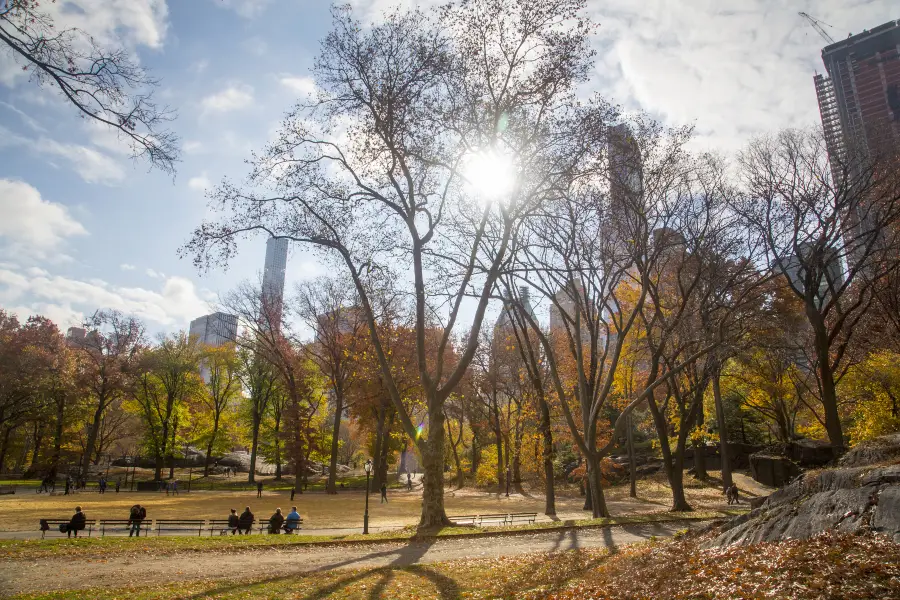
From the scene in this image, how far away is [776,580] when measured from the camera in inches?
243

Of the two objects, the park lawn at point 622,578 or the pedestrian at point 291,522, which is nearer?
the park lawn at point 622,578

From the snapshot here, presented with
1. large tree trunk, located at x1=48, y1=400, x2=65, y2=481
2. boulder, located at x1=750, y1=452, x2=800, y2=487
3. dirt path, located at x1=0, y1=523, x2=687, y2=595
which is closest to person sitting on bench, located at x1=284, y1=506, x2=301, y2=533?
dirt path, located at x1=0, y1=523, x2=687, y2=595

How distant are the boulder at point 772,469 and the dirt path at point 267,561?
64.0 feet

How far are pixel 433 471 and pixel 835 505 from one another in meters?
10.9

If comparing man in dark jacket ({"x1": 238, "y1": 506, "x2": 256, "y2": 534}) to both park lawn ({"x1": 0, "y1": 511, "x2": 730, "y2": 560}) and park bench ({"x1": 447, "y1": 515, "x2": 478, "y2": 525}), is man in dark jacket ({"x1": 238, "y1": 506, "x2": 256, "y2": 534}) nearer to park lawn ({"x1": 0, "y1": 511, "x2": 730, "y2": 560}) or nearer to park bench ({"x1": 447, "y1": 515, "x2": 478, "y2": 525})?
park lawn ({"x1": 0, "y1": 511, "x2": 730, "y2": 560})

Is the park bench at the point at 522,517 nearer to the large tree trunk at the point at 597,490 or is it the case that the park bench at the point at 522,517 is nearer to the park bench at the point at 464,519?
the park bench at the point at 464,519

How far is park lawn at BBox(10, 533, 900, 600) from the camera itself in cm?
595

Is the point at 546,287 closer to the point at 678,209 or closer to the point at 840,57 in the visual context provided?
the point at 678,209

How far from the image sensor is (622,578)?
28.0 ft

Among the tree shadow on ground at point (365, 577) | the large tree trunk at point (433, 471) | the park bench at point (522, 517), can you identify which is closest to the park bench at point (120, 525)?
the large tree trunk at point (433, 471)

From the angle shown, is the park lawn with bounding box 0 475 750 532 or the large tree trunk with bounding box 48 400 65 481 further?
the large tree trunk with bounding box 48 400 65 481

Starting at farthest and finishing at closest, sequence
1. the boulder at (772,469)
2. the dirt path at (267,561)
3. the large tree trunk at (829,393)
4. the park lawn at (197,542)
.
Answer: the boulder at (772,469)
the large tree trunk at (829,393)
the park lawn at (197,542)
the dirt path at (267,561)

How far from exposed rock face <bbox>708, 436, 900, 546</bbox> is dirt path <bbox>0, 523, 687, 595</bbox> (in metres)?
4.95

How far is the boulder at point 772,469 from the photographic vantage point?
103ft
